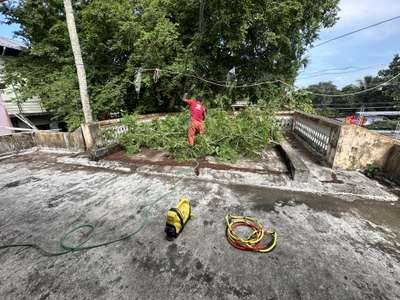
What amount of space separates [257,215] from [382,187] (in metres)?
2.39

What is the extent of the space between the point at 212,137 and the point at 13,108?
11.9m

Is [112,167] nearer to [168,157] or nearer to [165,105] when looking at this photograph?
[168,157]

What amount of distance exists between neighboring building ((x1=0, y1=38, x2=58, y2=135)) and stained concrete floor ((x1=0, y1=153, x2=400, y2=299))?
28.0 ft

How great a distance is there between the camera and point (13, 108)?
33.3 feet

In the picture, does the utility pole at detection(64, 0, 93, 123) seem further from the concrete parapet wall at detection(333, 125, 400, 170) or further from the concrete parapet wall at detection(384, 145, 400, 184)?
the concrete parapet wall at detection(384, 145, 400, 184)

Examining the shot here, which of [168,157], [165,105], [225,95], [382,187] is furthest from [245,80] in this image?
[382,187]

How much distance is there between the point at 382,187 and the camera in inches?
123

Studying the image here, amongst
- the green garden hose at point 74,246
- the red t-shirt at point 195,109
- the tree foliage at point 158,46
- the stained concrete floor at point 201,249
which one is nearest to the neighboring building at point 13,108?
the tree foliage at point 158,46

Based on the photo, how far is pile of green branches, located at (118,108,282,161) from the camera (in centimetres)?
444

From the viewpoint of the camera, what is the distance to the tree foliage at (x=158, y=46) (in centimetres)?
657

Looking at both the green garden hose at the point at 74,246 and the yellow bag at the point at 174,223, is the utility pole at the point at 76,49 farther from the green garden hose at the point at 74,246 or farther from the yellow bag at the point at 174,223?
the yellow bag at the point at 174,223

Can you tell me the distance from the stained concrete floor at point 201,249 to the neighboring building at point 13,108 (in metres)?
8.53

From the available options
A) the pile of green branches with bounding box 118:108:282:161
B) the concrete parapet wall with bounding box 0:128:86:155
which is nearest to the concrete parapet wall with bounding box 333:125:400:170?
the pile of green branches with bounding box 118:108:282:161

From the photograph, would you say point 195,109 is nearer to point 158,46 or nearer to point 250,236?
point 250,236
